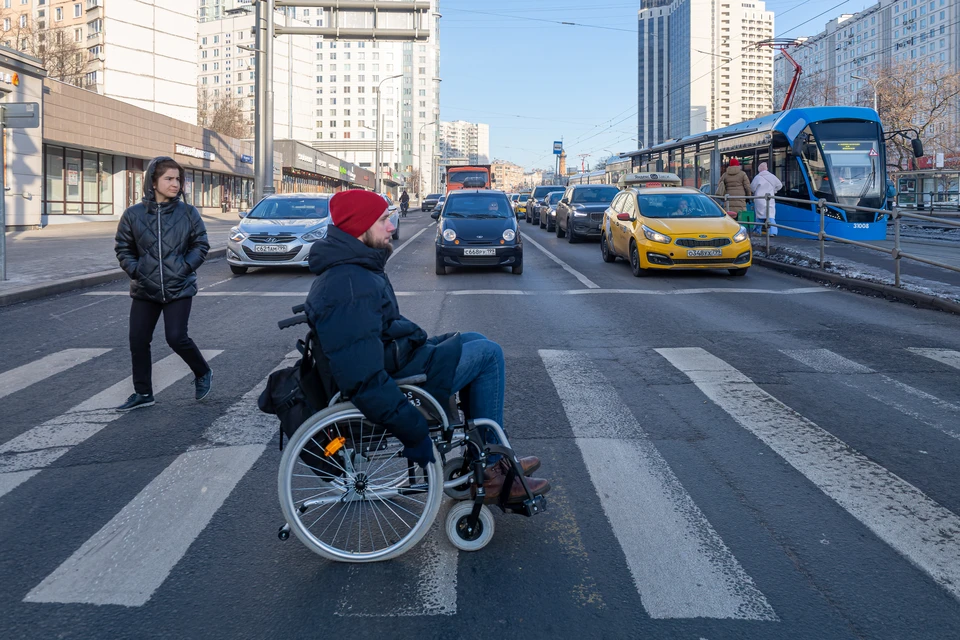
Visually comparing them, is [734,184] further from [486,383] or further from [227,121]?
[227,121]

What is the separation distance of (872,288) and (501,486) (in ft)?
34.7

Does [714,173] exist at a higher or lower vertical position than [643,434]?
higher

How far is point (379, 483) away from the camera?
3.74 metres

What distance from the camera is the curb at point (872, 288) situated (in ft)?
35.7

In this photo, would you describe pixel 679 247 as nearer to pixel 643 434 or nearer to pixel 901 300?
pixel 901 300

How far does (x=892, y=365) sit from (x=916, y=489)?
3.41 meters

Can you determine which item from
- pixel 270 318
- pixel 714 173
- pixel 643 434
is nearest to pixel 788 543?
pixel 643 434

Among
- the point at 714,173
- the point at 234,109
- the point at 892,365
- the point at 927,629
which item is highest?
the point at 234,109

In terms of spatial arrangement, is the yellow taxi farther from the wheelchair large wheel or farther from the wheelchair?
the wheelchair large wheel

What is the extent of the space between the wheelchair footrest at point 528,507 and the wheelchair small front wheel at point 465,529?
11 cm

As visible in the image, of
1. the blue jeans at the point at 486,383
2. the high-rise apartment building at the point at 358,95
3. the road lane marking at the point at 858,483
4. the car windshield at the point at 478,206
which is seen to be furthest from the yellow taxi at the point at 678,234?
the high-rise apartment building at the point at 358,95

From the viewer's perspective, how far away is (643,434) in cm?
530

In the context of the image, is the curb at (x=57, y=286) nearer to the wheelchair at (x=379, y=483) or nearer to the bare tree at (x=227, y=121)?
the wheelchair at (x=379, y=483)

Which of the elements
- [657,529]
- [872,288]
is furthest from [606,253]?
[657,529]
